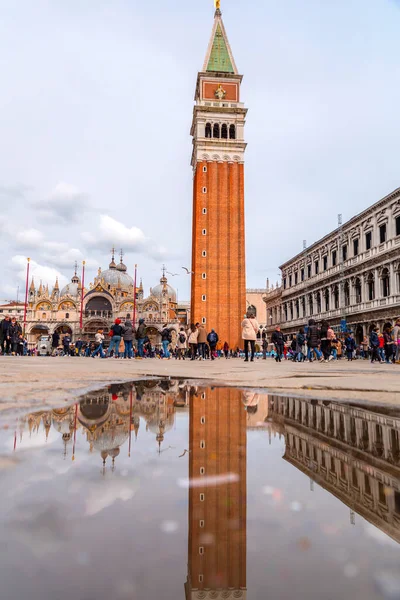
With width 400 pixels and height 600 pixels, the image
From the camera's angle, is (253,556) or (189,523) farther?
(189,523)

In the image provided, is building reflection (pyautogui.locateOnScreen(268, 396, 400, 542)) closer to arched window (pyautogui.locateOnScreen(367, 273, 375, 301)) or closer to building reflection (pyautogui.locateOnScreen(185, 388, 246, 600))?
building reflection (pyautogui.locateOnScreen(185, 388, 246, 600))

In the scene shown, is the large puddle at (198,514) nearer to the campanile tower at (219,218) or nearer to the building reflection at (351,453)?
the building reflection at (351,453)

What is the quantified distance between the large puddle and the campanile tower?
37152 mm

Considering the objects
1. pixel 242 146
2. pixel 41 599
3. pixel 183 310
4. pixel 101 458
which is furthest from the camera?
pixel 183 310

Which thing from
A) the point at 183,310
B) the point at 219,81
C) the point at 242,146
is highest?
the point at 219,81

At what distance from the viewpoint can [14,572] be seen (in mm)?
748

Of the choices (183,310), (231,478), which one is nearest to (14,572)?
(231,478)

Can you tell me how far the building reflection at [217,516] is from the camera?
2.66 feet

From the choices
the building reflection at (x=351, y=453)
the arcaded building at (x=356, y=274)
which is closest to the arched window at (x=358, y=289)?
the arcaded building at (x=356, y=274)

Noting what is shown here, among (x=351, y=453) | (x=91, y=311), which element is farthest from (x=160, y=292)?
Result: (x=351, y=453)

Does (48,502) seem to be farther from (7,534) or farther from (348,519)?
(348,519)

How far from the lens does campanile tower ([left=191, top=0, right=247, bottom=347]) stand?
39.8 metres

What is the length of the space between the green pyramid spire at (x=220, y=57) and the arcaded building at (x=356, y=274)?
803 inches

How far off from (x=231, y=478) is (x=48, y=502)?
480 millimetres
